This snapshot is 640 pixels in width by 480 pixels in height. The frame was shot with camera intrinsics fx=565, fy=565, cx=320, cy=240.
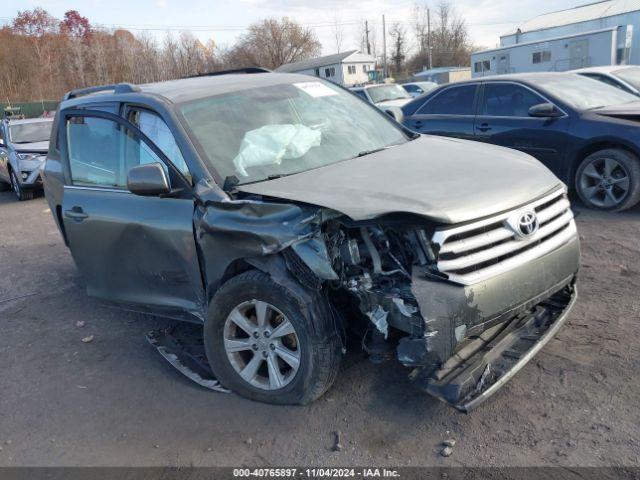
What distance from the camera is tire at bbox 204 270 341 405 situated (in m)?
3.10

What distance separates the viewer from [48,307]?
18.1 feet

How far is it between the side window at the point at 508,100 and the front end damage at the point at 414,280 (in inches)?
173

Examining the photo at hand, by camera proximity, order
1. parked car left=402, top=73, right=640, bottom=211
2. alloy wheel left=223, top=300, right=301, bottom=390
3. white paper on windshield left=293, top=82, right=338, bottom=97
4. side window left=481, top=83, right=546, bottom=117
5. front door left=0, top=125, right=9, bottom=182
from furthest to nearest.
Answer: front door left=0, top=125, right=9, bottom=182 < side window left=481, top=83, right=546, bottom=117 < parked car left=402, top=73, right=640, bottom=211 < white paper on windshield left=293, top=82, right=338, bottom=97 < alloy wheel left=223, top=300, right=301, bottom=390

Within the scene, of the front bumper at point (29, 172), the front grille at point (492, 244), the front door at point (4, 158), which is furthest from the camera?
the front door at point (4, 158)

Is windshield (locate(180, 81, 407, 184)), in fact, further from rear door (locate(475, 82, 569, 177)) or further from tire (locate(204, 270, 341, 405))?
rear door (locate(475, 82, 569, 177))

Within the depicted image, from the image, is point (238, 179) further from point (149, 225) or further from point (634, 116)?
point (634, 116)

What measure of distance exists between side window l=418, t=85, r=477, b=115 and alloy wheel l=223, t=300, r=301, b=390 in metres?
5.69

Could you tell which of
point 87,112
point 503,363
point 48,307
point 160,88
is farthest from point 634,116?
point 48,307

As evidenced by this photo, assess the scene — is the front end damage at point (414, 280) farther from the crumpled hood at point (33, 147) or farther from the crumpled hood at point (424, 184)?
the crumpled hood at point (33, 147)

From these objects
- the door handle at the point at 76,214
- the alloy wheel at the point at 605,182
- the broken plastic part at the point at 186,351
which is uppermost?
the door handle at the point at 76,214

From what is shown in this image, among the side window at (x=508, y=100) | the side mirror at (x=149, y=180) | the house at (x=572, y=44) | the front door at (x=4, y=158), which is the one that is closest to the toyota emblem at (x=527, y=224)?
the side mirror at (x=149, y=180)

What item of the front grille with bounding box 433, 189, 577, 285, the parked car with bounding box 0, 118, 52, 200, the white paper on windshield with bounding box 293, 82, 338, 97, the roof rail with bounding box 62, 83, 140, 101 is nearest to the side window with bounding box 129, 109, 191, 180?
the roof rail with bounding box 62, 83, 140, 101

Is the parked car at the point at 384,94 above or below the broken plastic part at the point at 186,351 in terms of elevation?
above

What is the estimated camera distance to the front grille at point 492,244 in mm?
2781
